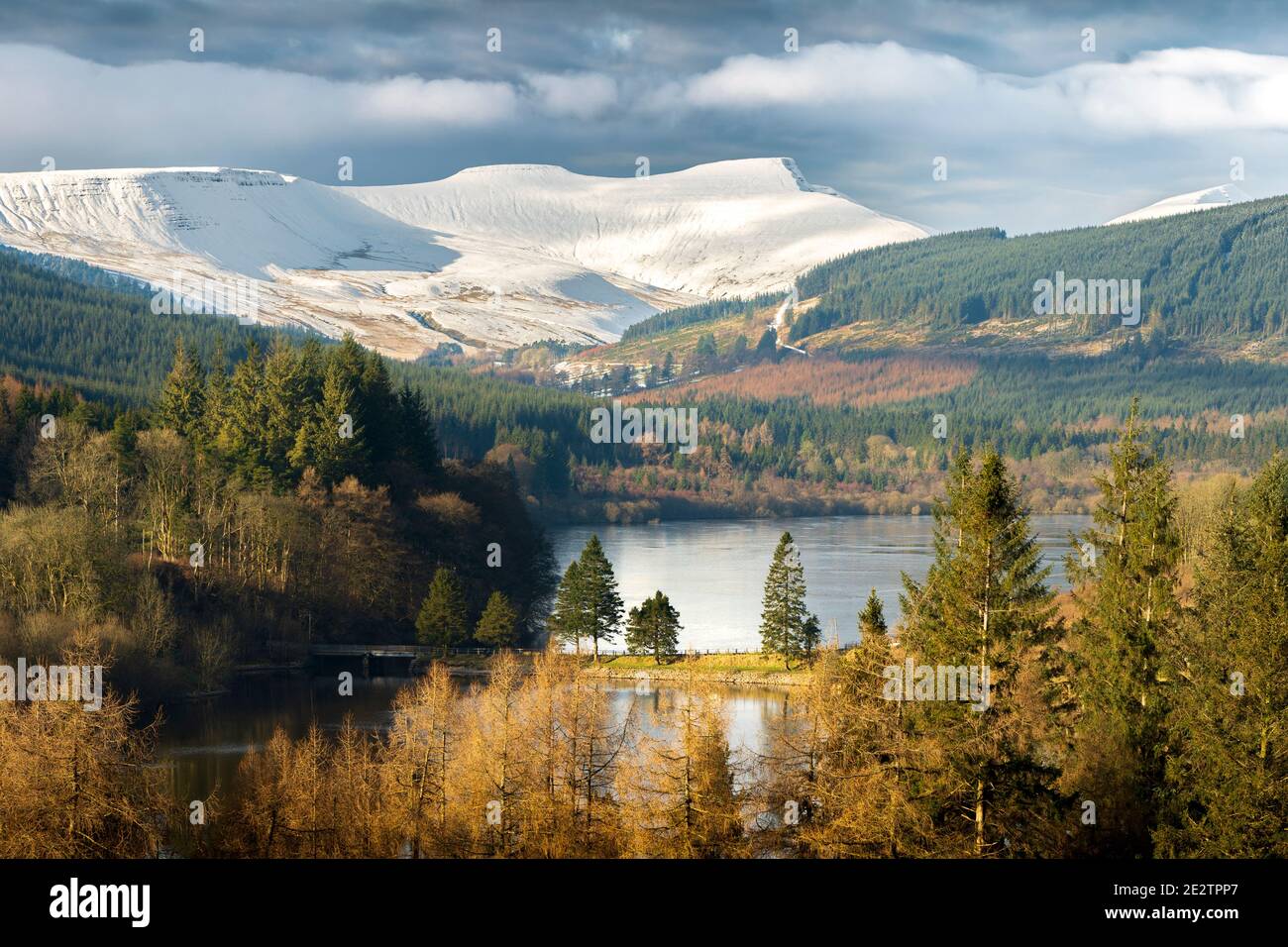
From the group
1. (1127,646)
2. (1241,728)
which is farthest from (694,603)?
(1241,728)

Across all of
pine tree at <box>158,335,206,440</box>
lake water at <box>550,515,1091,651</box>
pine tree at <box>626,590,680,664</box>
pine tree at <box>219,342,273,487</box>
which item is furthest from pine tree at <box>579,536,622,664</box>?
pine tree at <box>158,335,206,440</box>

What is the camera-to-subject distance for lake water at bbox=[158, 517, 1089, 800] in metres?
52.6

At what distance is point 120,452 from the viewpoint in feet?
243

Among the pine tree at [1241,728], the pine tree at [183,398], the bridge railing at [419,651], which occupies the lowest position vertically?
the bridge railing at [419,651]

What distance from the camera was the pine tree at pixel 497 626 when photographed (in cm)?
7219

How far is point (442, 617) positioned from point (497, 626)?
8.77 ft

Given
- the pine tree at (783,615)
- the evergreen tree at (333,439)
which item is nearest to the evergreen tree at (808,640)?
the pine tree at (783,615)

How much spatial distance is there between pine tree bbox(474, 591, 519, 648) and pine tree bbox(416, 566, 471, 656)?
1.02 m

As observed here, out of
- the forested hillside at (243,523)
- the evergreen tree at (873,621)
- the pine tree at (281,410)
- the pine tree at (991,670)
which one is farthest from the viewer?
the pine tree at (281,410)

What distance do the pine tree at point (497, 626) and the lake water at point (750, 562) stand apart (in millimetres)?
8745

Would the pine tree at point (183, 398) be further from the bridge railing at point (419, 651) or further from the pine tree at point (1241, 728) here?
the pine tree at point (1241, 728)
